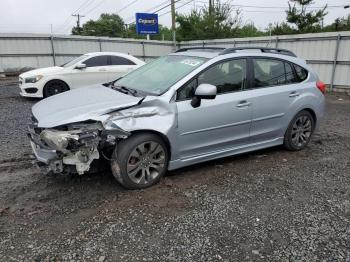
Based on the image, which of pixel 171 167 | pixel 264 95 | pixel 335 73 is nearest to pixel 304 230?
pixel 171 167

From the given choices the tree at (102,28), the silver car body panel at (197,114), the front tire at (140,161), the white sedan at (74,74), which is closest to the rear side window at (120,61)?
the white sedan at (74,74)

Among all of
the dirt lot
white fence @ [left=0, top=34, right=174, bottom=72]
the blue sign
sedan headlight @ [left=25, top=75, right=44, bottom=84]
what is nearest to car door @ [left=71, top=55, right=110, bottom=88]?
sedan headlight @ [left=25, top=75, right=44, bottom=84]

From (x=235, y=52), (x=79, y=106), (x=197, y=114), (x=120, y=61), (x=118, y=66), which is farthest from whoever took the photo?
(x=120, y=61)

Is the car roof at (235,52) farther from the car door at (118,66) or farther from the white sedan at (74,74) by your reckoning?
the car door at (118,66)

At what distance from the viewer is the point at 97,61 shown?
Result: 34.4 feet

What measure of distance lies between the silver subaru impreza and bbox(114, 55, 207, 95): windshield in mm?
18

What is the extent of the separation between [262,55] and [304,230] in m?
2.74

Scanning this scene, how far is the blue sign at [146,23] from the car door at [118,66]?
12.4 metres

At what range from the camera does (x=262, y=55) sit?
4910 mm

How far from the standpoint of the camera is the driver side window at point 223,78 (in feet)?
13.5

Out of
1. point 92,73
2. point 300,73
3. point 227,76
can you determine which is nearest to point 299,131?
point 300,73

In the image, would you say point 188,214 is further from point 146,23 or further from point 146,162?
point 146,23

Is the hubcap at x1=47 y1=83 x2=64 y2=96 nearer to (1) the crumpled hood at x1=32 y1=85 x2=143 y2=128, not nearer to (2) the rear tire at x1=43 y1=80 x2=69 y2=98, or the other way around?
(2) the rear tire at x1=43 y1=80 x2=69 y2=98

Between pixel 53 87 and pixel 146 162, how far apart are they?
23.0 ft
